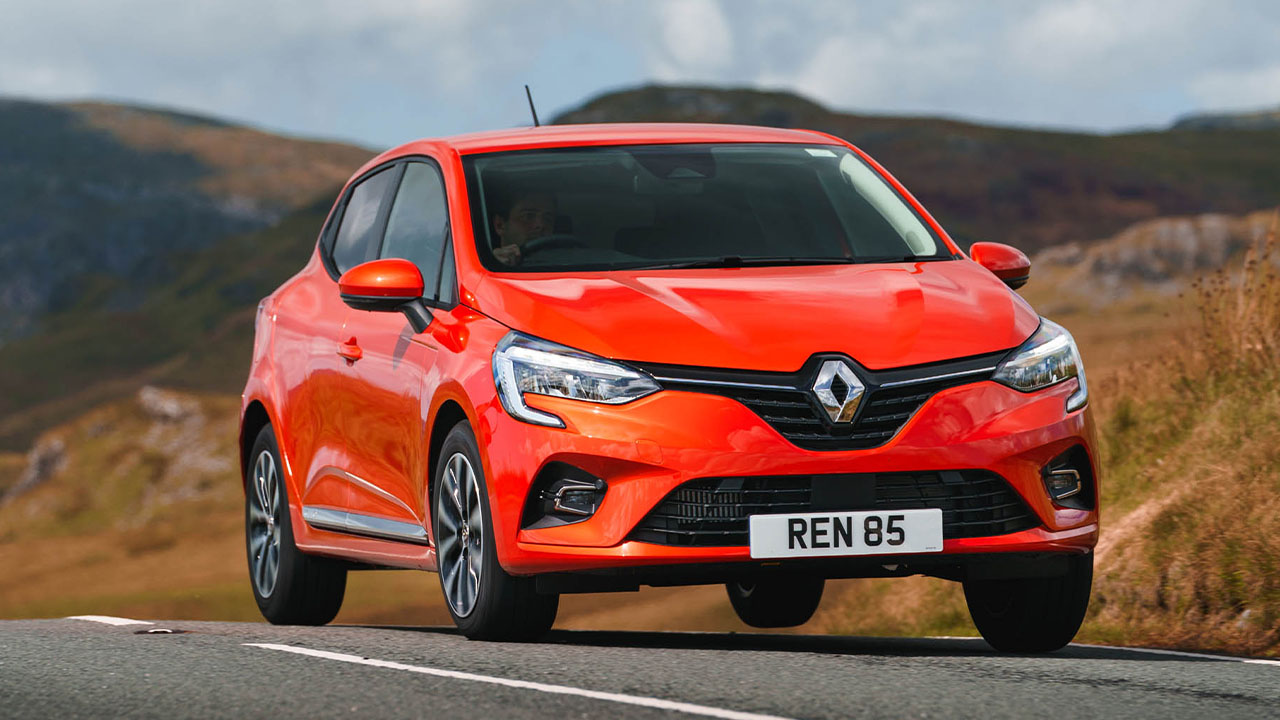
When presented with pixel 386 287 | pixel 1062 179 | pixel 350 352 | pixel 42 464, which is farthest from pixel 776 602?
pixel 1062 179

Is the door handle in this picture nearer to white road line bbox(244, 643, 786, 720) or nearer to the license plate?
white road line bbox(244, 643, 786, 720)

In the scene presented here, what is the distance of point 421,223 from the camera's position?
8273mm

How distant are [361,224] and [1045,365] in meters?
3.81

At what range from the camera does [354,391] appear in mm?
8352

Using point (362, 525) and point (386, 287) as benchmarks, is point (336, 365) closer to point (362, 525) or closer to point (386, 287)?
point (362, 525)

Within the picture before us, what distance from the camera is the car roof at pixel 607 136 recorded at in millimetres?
8258

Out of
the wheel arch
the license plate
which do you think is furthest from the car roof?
the license plate

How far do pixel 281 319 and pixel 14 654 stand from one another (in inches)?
105

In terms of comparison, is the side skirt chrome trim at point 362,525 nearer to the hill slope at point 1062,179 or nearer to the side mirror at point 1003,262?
the side mirror at point 1003,262

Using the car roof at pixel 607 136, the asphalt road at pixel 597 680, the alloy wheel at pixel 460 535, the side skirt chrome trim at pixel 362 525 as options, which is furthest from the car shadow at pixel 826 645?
the car roof at pixel 607 136

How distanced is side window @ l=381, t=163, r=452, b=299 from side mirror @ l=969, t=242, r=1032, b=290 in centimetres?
224

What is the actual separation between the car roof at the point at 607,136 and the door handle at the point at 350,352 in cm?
99

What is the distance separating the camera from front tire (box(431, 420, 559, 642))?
6.88m

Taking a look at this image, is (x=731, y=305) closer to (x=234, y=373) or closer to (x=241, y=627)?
(x=241, y=627)
